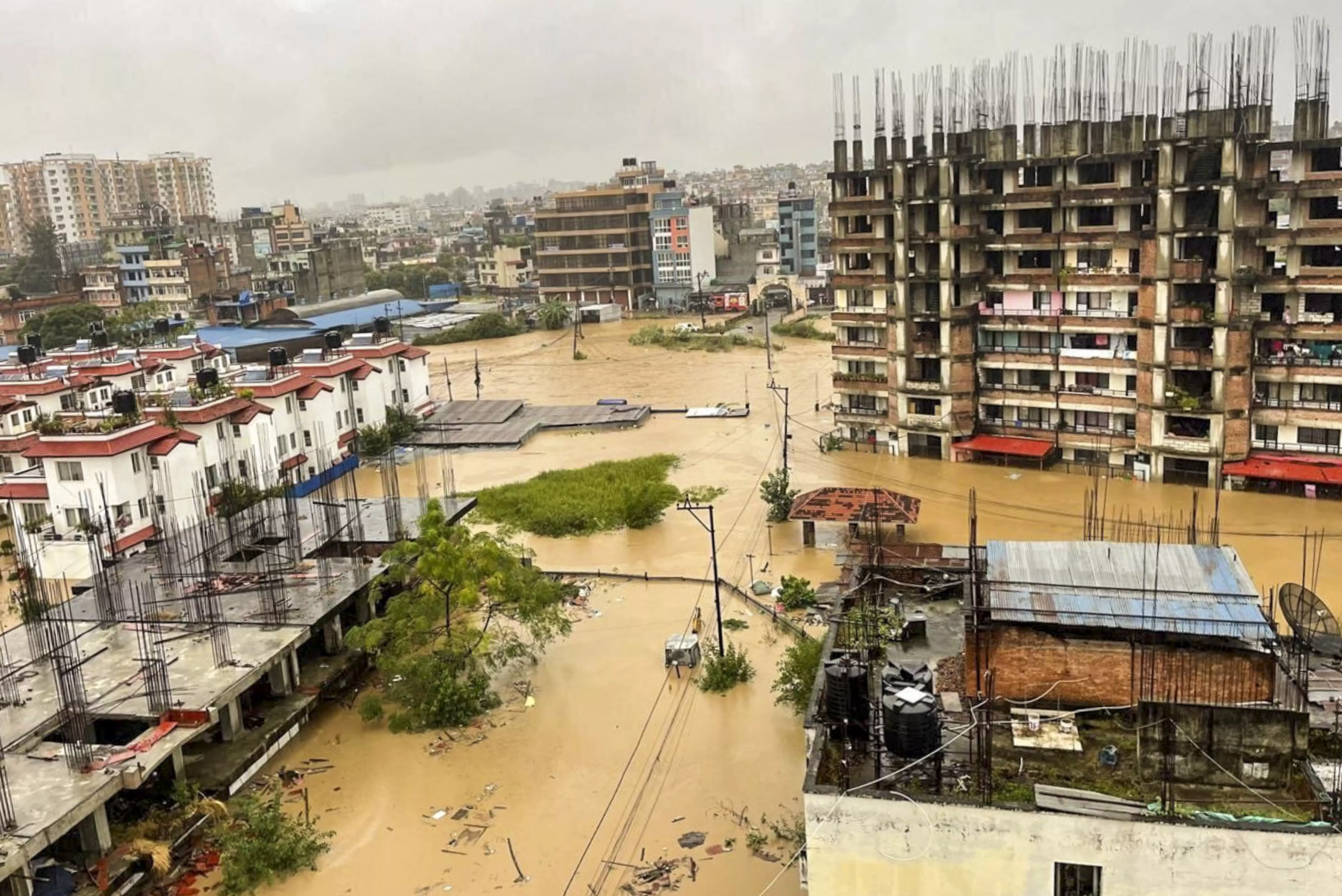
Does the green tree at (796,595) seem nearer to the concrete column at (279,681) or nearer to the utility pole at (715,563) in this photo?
the utility pole at (715,563)

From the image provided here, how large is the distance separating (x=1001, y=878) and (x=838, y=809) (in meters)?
1.40

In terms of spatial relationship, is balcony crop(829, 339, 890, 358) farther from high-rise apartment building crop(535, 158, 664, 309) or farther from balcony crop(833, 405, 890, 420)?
high-rise apartment building crop(535, 158, 664, 309)

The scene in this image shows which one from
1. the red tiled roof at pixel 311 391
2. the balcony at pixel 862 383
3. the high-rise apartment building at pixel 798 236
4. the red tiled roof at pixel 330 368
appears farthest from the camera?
the high-rise apartment building at pixel 798 236

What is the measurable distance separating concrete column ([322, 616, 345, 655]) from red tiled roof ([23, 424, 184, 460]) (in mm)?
9320

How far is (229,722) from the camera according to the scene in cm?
1759

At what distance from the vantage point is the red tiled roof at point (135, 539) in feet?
86.7

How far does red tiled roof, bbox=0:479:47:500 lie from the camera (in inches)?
1086

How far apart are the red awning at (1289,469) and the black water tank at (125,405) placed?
95.1ft

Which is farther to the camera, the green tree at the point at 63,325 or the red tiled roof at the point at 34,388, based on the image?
the green tree at the point at 63,325

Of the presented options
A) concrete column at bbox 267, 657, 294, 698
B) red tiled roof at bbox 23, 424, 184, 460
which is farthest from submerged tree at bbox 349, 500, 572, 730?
red tiled roof at bbox 23, 424, 184, 460

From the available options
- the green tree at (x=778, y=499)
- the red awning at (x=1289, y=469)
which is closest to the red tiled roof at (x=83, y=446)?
the green tree at (x=778, y=499)

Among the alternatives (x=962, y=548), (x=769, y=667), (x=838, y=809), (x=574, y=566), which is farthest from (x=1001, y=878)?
(x=574, y=566)

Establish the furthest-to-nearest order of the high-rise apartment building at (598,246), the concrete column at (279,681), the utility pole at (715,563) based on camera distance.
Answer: the high-rise apartment building at (598,246) < the utility pole at (715,563) < the concrete column at (279,681)

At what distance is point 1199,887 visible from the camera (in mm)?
8336
